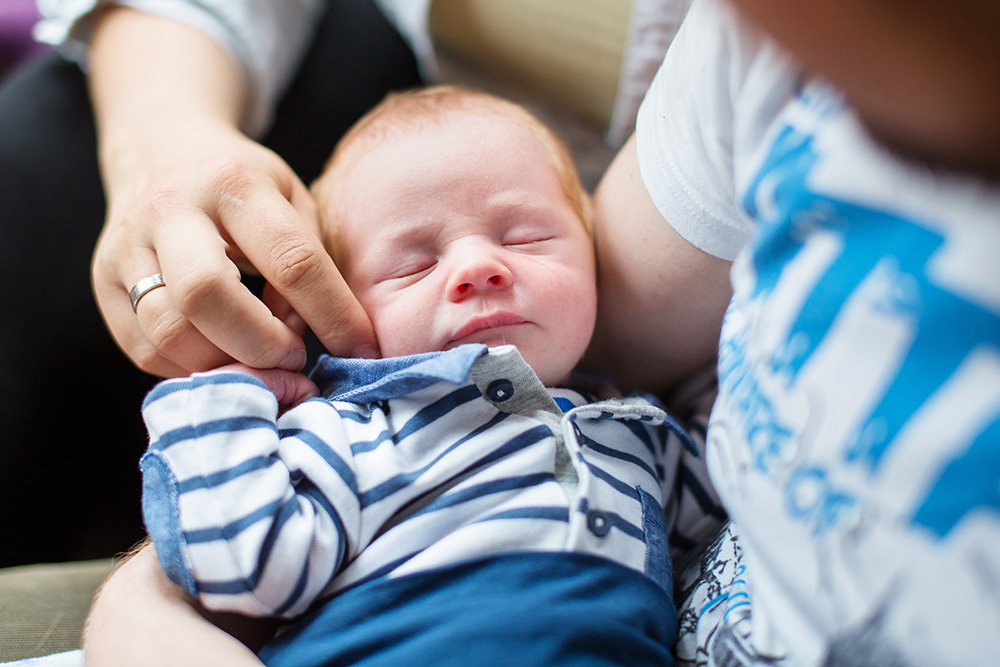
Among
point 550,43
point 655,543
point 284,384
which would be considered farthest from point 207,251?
point 550,43

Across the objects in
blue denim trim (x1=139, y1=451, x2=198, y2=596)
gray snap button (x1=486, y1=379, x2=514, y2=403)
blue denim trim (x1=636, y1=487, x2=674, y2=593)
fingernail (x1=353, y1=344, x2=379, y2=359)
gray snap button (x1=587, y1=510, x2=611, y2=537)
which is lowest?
blue denim trim (x1=139, y1=451, x2=198, y2=596)

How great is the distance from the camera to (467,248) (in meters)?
0.73

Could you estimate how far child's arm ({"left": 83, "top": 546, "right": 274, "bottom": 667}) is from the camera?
0.54 meters

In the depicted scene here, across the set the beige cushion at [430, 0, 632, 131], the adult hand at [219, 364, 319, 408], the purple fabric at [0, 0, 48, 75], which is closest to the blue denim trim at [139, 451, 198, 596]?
the adult hand at [219, 364, 319, 408]

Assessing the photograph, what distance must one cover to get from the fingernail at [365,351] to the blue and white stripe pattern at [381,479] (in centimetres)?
3

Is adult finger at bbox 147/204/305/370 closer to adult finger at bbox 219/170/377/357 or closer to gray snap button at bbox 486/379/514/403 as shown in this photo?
adult finger at bbox 219/170/377/357

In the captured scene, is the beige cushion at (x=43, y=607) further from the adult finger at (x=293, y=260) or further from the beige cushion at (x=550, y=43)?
the beige cushion at (x=550, y=43)

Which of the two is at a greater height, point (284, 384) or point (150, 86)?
point (150, 86)

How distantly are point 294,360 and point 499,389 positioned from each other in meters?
0.23

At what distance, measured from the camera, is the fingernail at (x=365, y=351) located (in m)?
0.75

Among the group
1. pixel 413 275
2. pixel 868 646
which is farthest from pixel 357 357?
pixel 868 646

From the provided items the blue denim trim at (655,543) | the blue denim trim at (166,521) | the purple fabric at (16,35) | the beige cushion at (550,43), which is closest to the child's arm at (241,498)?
the blue denim trim at (166,521)

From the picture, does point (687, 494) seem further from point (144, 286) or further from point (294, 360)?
point (144, 286)

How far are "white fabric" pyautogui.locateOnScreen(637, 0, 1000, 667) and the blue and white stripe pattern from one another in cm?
18
